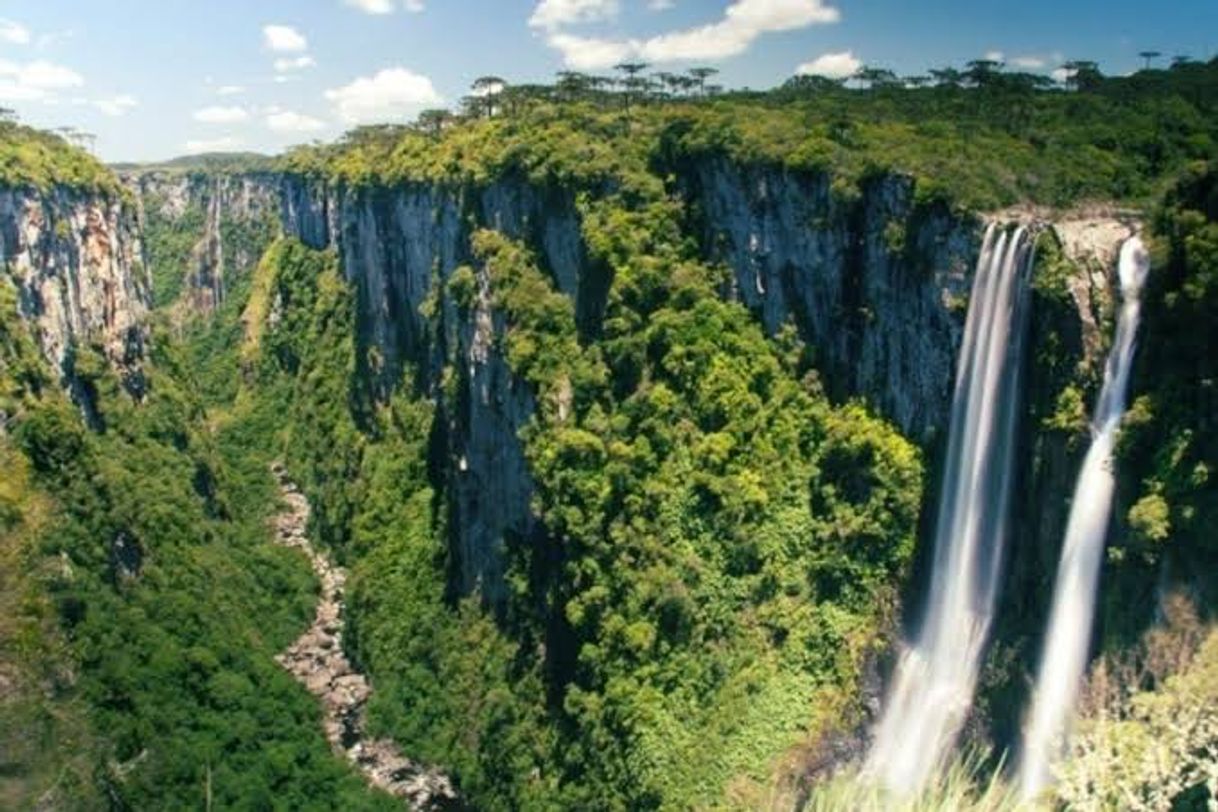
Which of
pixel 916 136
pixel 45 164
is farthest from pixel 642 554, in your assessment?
pixel 45 164

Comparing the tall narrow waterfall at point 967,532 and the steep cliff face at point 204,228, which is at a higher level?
the steep cliff face at point 204,228

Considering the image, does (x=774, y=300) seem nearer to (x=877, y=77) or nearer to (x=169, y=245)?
(x=877, y=77)

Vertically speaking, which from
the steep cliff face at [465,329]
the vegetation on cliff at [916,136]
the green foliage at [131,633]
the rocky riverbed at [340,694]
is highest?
the vegetation on cliff at [916,136]

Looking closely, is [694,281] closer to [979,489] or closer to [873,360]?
[873,360]

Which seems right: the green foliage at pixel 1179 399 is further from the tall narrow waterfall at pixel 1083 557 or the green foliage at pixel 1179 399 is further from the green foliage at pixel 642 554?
the green foliage at pixel 642 554

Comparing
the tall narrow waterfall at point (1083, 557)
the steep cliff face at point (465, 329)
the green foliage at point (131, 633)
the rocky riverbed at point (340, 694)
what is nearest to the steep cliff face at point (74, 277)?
the green foliage at point (131, 633)

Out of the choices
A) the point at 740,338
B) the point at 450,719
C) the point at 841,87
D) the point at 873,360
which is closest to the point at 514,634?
the point at 450,719

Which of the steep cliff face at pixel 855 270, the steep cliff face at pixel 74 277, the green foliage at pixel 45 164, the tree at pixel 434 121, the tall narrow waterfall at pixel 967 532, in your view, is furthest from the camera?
the tree at pixel 434 121
